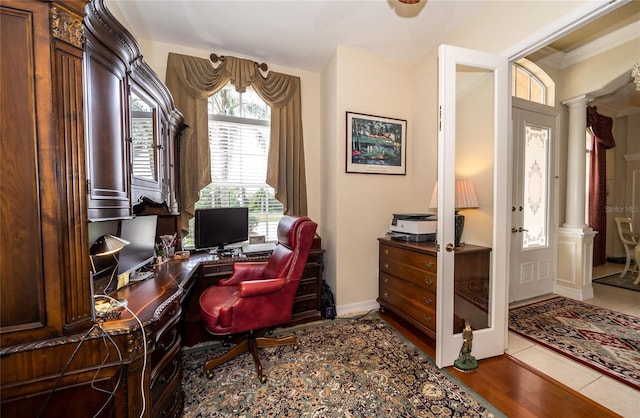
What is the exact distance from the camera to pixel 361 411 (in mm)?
1494

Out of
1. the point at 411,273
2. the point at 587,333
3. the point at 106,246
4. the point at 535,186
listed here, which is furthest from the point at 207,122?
the point at 587,333

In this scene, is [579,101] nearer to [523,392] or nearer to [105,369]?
[523,392]

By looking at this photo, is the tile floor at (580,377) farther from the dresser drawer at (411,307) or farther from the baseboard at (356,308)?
the baseboard at (356,308)

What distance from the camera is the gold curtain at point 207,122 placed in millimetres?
2588

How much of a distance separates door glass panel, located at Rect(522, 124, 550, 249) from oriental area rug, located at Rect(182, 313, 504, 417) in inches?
88.9

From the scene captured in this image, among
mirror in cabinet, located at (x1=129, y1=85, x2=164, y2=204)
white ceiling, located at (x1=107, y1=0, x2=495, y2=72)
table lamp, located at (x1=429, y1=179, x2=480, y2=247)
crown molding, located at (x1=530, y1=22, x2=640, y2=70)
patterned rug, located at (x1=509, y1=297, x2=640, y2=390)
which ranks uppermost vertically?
crown molding, located at (x1=530, y1=22, x2=640, y2=70)

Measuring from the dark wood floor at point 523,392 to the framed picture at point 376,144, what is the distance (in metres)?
1.96

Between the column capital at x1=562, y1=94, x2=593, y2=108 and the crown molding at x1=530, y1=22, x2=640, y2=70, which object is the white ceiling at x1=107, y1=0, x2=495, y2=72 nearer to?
the crown molding at x1=530, y1=22, x2=640, y2=70

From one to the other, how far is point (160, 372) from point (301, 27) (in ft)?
9.58

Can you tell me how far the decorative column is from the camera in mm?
3084

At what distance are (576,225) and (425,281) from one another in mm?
2615

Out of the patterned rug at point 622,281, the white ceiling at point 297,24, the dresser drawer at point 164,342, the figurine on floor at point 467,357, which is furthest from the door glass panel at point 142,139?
the patterned rug at point 622,281

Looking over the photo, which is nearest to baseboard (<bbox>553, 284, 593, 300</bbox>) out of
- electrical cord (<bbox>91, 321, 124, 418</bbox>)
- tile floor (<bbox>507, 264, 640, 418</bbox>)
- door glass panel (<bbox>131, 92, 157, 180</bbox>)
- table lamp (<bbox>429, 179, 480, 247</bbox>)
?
tile floor (<bbox>507, 264, 640, 418</bbox>)

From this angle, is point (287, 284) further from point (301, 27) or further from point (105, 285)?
point (301, 27)
